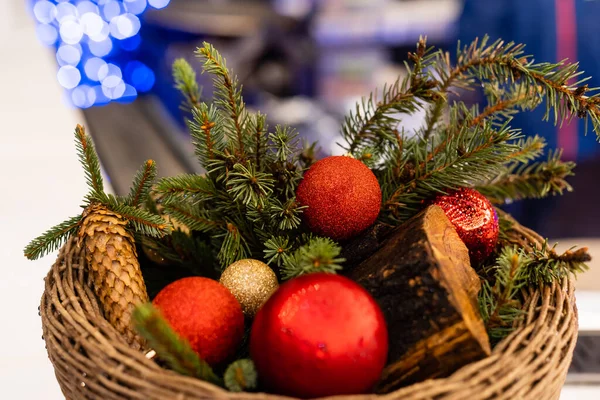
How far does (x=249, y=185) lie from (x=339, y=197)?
0.35 ft

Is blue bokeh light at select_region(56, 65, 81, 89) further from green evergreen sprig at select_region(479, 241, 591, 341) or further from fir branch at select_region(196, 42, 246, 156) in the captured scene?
green evergreen sprig at select_region(479, 241, 591, 341)

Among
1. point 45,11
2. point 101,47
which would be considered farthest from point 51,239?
point 45,11

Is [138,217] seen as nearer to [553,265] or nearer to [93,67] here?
[553,265]

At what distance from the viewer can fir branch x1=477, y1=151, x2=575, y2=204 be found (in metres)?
0.75

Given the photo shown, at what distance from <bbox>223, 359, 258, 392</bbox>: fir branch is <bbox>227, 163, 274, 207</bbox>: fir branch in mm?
193

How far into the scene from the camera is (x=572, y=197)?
1.66 m

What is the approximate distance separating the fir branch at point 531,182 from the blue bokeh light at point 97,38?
1652mm

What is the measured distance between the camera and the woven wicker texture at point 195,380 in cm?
43

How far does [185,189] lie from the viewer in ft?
2.04

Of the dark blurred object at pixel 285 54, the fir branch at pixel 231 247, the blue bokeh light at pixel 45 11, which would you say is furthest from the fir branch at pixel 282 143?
the blue bokeh light at pixel 45 11

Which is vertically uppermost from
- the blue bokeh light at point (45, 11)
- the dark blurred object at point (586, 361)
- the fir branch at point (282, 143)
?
the blue bokeh light at point (45, 11)

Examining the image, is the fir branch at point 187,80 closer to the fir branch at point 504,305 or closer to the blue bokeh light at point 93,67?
the fir branch at point 504,305

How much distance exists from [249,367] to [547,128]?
1189 millimetres

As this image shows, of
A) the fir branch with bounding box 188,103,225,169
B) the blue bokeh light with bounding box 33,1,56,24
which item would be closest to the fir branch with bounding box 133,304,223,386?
the fir branch with bounding box 188,103,225,169
